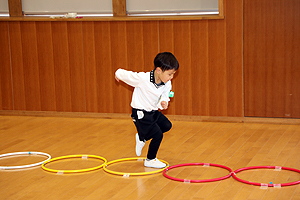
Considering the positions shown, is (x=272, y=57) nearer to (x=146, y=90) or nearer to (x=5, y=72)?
(x=146, y=90)

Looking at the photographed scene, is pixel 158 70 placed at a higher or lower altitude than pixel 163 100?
higher

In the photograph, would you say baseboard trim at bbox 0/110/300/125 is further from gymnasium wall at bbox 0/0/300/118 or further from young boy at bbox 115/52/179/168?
young boy at bbox 115/52/179/168

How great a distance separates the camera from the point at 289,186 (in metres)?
3.58

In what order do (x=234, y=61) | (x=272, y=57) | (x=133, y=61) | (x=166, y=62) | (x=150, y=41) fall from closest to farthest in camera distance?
(x=166, y=62), (x=272, y=57), (x=234, y=61), (x=150, y=41), (x=133, y=61)

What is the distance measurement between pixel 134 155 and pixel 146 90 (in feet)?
3.41

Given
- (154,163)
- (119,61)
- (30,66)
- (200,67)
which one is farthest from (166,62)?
(30,66)

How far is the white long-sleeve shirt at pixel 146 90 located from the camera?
409cm

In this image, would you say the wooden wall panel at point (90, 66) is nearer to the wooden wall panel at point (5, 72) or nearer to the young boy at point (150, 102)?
the wooden wall panel at point (5, 72)

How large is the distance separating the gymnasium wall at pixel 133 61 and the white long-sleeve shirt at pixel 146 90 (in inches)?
93.7

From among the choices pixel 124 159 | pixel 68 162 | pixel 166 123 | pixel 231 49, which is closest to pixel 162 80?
pixel 166 123

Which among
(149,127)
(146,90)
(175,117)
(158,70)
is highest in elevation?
(158,70)

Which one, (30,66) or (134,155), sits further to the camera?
(30,66)

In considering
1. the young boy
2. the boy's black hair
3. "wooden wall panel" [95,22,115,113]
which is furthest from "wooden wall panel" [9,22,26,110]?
the boy's black hair

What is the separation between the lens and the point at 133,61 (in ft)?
22.1
